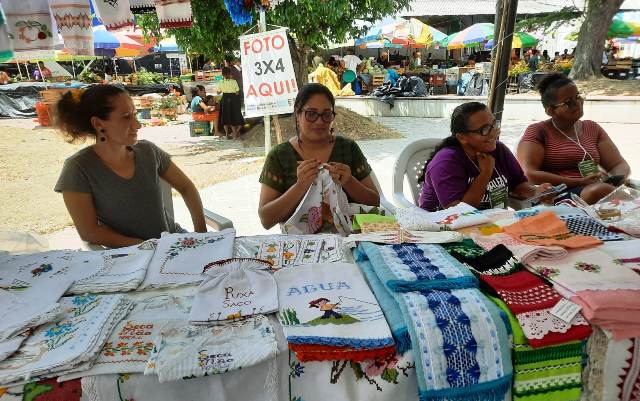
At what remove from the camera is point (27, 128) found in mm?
12070

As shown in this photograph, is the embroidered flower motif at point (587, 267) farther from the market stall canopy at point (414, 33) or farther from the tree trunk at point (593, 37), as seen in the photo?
the market stall canopy at point (414, 33)

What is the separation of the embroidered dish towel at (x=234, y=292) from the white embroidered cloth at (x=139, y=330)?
2.4 inches

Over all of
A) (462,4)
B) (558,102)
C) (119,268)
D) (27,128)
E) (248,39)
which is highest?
(462,4)

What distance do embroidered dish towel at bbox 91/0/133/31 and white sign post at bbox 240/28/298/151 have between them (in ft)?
5.63

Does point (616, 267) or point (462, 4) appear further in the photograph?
point (462, 4)

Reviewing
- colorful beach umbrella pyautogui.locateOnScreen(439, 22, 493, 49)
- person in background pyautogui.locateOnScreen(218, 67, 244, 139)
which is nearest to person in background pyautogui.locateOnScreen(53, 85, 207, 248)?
person in background pyautogui.locateOnScreen(218, 67, 244, 139)

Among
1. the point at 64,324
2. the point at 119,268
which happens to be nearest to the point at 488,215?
the point at 119,268

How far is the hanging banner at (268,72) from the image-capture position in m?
4.96

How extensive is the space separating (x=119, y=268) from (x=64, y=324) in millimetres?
350

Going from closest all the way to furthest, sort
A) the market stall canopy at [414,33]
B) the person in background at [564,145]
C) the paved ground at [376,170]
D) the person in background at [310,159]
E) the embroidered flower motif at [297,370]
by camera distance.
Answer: the embroidered flower motif at [297,370], the person in background at [310,159], the person in background at [564,145], the paved ground at [376,170], the market stall canopy at [414,33]

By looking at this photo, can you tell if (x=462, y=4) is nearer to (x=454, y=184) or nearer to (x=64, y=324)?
(x=454, y=184)

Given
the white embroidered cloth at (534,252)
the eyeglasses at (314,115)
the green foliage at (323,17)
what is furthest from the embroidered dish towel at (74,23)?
the green foliage at (323,17)

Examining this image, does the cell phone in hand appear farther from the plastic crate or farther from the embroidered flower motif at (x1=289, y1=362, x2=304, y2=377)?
the plastic crate

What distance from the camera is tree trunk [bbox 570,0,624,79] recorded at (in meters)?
12.0
